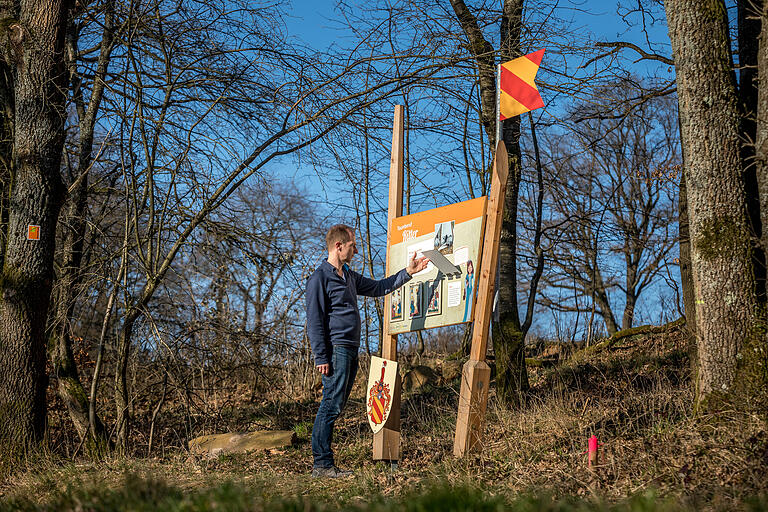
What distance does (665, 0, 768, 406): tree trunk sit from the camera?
5.34 meters

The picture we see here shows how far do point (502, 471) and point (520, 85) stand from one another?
324cm

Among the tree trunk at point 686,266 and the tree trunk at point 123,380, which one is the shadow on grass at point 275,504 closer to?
the tree trunk at point 686,266

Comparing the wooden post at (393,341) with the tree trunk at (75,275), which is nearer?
the wooden post at (393,341)

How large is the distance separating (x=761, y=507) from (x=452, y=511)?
136cm

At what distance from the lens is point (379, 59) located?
7867mm

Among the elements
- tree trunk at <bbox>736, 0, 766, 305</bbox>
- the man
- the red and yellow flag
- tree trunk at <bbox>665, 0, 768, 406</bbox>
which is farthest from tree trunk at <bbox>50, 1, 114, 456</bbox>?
tree trunk at <bbox>736, 0, 766, 305</bbox>

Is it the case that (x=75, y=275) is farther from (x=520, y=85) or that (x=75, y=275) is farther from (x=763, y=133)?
(x=763, y=133)

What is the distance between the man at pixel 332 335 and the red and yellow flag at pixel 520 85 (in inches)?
72.0

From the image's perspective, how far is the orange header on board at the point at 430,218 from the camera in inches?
218

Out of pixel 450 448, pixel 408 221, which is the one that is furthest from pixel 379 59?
pixel 450 448

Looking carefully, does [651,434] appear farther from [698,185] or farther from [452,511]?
[452,511]

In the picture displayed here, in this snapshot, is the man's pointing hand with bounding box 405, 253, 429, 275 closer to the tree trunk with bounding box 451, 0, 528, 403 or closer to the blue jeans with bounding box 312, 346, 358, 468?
the blue jeans with bounding box 312, 346, 358, 468

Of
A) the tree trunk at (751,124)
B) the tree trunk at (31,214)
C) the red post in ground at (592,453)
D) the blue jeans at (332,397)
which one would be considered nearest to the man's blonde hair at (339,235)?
the blue jeans at (332,397)

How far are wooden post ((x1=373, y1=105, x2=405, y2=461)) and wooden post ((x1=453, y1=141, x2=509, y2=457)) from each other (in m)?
0.61
